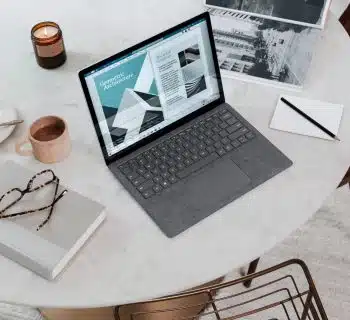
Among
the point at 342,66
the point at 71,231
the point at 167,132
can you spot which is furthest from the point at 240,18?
the point at 71,231

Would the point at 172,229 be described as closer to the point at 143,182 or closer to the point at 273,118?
the point at 143,182

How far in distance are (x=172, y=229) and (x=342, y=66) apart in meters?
0.64

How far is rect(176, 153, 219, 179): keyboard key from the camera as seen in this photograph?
1.14 meters

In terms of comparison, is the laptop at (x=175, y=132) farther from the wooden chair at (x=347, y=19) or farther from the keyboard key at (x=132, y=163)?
the wooden chair at (x=347, y=19)

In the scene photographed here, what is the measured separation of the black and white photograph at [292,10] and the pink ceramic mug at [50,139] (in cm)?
57

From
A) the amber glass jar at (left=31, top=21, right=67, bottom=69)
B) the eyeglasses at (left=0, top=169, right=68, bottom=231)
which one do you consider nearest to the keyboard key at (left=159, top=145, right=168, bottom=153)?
the eyeglasses at (left=0, top=169, right=68, bottom=231)

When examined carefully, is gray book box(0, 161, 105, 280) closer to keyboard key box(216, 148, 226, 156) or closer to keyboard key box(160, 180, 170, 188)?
keyboard key box(160, 180, 170, 188)

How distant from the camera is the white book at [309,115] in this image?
1.23m

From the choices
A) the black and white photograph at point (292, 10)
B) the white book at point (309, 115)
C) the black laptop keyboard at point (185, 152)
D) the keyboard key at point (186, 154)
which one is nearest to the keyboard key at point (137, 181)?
the black laptop keyboard at point (185, 152)

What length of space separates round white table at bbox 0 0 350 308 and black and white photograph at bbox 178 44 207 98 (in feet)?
0.41

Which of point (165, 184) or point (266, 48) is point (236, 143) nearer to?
point (165, 184)

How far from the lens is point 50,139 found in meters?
Answer: 1.15

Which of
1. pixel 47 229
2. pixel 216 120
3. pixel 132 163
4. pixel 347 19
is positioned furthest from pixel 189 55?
pixel 347 19

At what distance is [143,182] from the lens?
3.68 feet
